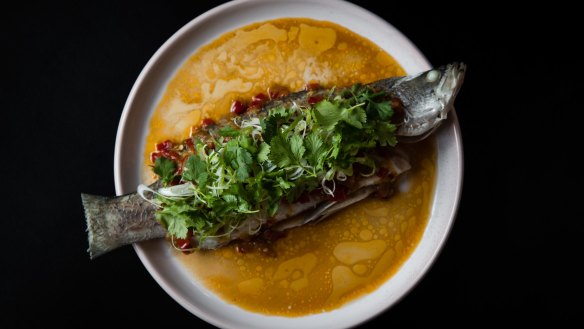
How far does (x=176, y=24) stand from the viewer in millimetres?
3285

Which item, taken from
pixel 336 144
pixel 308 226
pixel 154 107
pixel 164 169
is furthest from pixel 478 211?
pixel 154 107

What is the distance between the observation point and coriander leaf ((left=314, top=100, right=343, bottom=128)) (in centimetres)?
253

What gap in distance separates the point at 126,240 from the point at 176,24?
4.53 ft

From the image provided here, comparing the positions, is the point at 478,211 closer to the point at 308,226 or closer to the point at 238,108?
the point at 308,226

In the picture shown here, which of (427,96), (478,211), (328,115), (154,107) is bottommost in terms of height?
(478,211)

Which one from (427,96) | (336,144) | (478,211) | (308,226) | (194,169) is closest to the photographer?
(336,144)

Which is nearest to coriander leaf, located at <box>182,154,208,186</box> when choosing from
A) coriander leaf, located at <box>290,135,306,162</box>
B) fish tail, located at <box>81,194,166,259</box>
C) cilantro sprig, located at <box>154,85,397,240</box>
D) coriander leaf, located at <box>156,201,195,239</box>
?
cilantro sprig, located at <box>154,85,397,240</box>

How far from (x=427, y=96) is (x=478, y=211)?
36.2 inches

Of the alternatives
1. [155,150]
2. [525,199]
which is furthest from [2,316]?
[525,199]

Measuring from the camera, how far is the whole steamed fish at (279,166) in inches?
100

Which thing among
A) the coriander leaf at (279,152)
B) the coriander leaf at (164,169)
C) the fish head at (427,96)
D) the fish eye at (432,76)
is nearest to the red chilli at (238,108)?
the coriander leaf at (164,169)

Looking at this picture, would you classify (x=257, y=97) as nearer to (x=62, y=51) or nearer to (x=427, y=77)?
(x=427, y=77)

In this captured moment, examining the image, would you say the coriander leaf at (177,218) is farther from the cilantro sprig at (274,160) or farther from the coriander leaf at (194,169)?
the coriander leaf at (194,169)

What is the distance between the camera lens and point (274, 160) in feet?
8.27
